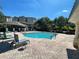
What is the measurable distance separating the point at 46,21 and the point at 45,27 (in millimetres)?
3363

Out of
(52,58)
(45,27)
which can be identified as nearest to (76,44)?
(52,58)

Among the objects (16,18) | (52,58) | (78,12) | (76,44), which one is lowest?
(52,58)

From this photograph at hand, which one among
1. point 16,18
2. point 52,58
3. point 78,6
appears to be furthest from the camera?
point 16,18

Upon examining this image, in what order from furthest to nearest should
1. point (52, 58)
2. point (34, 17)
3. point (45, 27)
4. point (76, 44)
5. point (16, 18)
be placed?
1. point (34, 17)
2. point (16, 18)
3. point (45, 27)
4. point (52, 58)
5. point (76, 44)

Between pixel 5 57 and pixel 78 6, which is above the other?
pixel 78 6

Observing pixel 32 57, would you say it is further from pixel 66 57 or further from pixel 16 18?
pixel 16 18

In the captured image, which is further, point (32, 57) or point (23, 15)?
point (23, 15)

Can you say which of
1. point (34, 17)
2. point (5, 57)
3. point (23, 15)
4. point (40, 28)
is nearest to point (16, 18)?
point (23, 15)

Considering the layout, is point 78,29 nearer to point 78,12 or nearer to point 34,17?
point 78,12

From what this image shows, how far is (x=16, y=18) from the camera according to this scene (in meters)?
63.4

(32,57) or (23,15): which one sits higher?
(23,15)

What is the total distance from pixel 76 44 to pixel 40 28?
4367 centimetres

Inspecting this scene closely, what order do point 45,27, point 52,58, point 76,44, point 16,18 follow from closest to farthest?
point 76,44, point 52,58, point 45,27, point 16,18

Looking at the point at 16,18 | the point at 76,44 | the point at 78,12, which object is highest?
the point at 16,18
